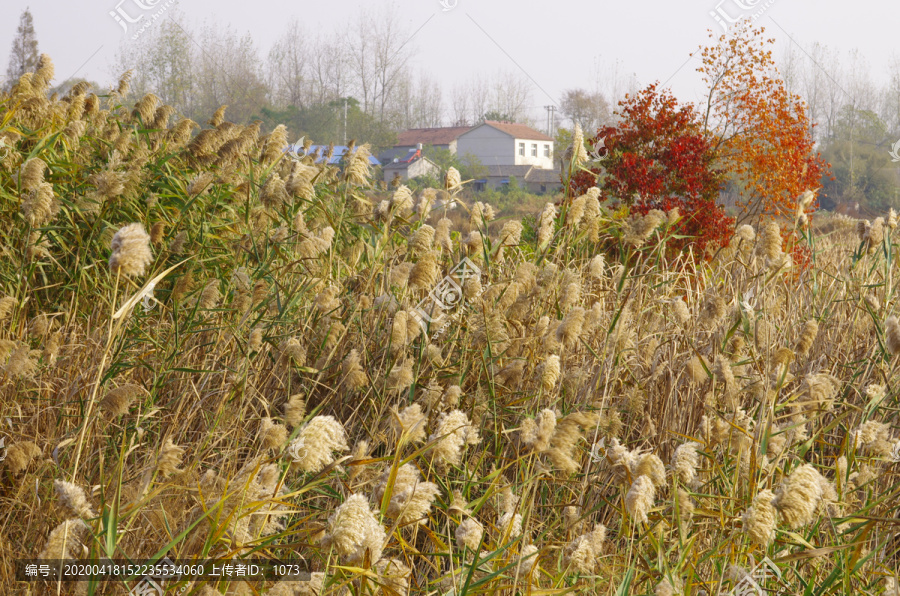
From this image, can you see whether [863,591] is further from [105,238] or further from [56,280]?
[56,280]

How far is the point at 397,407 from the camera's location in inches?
100

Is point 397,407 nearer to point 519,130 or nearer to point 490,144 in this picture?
point 490,144

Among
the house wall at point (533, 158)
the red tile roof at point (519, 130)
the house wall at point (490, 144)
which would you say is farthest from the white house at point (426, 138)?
the house wall at point (533, 158)

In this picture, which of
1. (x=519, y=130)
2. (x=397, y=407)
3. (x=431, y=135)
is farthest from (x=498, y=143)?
(x=397, y=407)

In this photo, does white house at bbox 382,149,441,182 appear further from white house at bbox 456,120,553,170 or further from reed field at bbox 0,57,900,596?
reed field at bbox 0,57,900,596

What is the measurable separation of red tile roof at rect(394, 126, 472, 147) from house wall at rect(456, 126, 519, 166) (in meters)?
0.76

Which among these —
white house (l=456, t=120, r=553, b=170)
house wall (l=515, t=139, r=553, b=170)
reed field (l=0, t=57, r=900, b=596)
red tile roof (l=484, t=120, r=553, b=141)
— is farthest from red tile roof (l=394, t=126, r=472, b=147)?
reed field (l=0, t=57, r=900, b=596)

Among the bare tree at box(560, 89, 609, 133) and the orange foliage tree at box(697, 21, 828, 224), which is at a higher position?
the bare tree at box(560, 89, 609, 133)

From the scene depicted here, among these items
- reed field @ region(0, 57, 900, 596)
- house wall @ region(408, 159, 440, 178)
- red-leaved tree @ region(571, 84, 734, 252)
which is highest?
house wall @ region(408, 159, 440, 178)

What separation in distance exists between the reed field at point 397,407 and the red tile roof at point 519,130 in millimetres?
51480

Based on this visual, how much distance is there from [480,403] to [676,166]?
4.65 metres

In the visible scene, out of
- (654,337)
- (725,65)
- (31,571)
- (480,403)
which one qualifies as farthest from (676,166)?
(31,571)

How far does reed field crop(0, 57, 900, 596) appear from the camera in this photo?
1.72m

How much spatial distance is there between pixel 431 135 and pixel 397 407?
53660 mm
